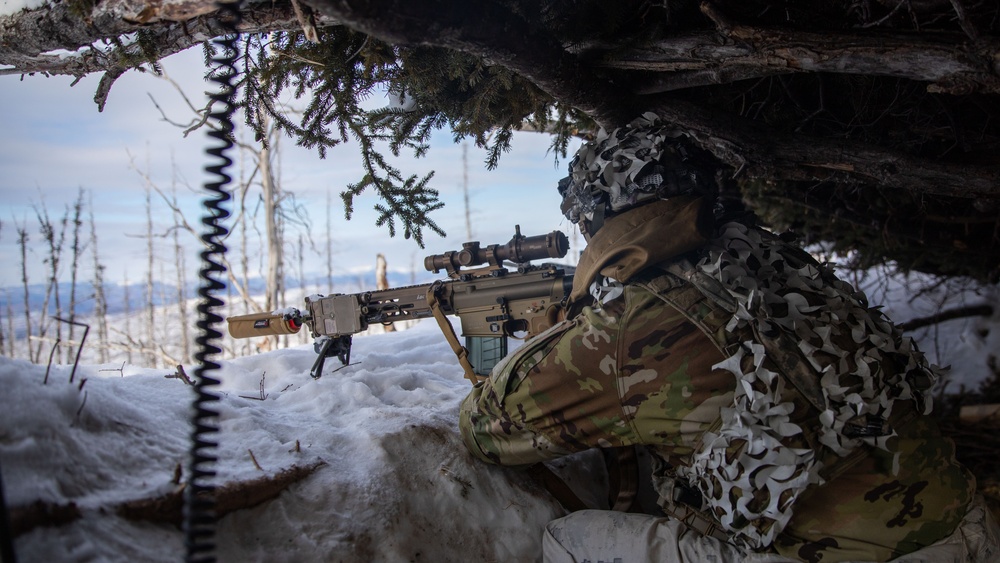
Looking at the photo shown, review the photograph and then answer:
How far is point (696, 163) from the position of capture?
8.57 feet

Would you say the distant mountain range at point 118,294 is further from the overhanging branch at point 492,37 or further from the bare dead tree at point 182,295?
the overhanging branch at point 492,37

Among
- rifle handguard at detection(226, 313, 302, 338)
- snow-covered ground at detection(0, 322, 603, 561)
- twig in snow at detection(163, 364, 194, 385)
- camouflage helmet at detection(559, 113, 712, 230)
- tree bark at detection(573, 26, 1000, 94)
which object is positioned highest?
tree bark at detection(573, 26, 1000, 94)

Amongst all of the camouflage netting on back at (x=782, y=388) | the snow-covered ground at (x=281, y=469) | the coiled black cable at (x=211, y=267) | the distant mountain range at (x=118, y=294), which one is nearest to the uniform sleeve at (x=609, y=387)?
the camouflage netting on back at (x=782, y=388)

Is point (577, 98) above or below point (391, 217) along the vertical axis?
above

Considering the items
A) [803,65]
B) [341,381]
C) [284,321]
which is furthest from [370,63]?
[284,321]

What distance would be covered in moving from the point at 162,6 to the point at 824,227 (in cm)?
532

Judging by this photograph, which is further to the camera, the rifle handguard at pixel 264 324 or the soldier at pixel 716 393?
the rifle handguard at pixel 264 324

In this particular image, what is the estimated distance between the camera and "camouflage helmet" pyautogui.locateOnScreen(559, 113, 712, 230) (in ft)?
8.20

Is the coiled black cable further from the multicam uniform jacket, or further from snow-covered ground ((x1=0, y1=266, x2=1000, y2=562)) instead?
the multicam uniform jacket

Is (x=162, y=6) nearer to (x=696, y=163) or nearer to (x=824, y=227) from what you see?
(x=696, y=163)

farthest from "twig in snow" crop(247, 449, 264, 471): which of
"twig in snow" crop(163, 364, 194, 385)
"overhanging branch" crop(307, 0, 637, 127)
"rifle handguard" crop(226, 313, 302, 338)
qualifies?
"rifle handguard" crop(226, 313, 302, 338)

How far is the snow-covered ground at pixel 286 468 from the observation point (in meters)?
1.67

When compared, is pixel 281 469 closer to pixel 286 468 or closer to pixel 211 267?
pixel 286 468

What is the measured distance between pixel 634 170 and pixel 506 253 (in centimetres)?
114
